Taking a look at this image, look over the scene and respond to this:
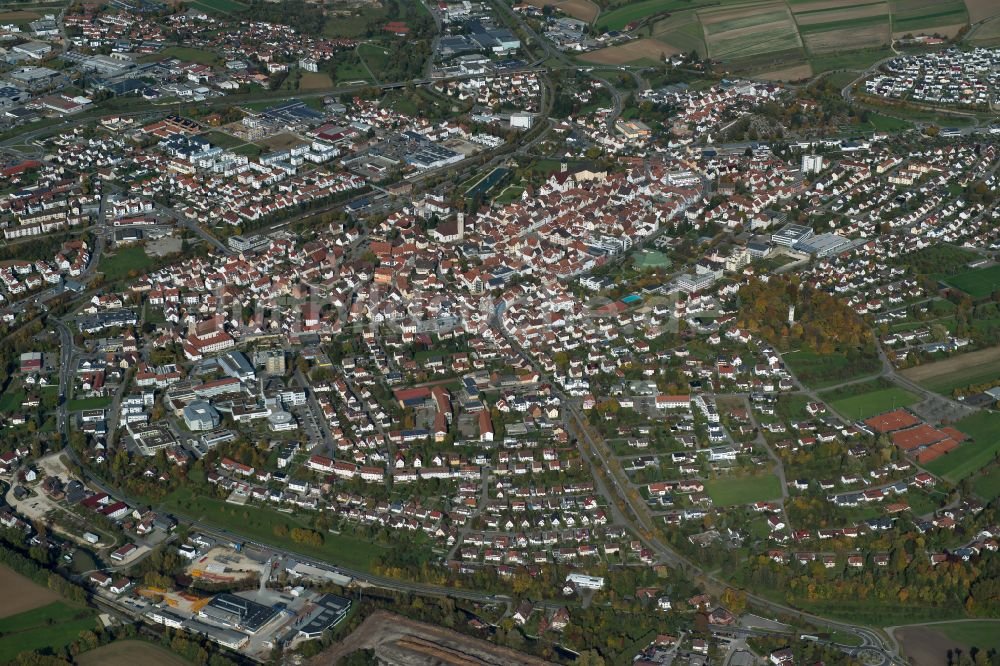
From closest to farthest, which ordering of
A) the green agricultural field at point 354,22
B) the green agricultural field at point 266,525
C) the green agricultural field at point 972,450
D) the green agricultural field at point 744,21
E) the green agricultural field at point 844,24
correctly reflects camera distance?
the green agricultural field at point 266,525
the green agricultural field at point 972,450
the green agricultural field at point 844,24
the green agricultural field at point 744,21
the green agricultural field at point 354,22

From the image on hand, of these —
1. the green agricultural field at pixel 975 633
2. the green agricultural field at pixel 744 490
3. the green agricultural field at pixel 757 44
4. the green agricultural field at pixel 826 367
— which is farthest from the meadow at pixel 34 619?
the green agricultural field at pixel 757 44

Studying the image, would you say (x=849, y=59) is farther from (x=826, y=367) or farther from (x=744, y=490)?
(x=744, y=490)

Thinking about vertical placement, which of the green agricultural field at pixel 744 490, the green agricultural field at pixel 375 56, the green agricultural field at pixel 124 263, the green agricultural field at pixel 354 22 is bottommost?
the green agricultural field at pixel 124 263

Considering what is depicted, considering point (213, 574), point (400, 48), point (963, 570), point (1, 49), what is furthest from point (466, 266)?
point (1, 49)

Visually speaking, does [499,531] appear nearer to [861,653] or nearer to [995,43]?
[861,653]

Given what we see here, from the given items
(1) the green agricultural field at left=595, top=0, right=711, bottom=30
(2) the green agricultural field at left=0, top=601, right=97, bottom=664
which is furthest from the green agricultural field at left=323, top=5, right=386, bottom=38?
(2) the green agricultural field at left=0, top=601, right=97, bottom=664

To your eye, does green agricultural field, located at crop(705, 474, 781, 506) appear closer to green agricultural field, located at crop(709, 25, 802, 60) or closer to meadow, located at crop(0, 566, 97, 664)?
meadow, located at crop(0, 566, 97, 664)

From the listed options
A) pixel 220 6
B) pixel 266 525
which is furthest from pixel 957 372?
pixel 220 6

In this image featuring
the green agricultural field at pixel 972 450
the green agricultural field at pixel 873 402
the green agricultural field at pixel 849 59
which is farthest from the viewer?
the green agricultural field at pixel 849 59

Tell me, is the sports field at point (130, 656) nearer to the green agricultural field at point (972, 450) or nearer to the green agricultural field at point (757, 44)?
the green agricultural field at point (972, 450)
